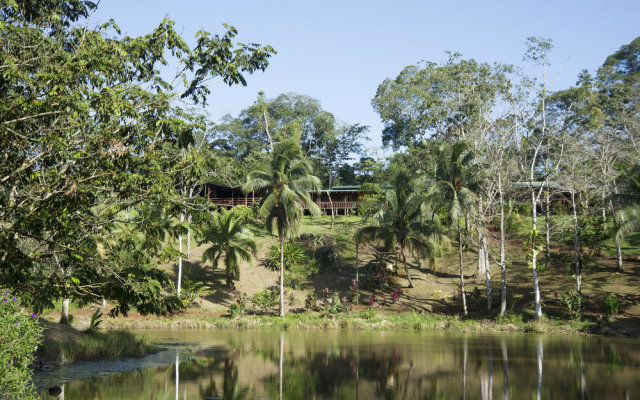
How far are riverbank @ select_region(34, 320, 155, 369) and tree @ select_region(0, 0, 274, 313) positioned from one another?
22.1 feet

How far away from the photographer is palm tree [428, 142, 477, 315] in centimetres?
3584

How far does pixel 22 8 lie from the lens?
1299cm

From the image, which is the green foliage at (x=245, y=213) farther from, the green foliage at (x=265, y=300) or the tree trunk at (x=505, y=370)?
the tree trunk at (x=505, y=370)

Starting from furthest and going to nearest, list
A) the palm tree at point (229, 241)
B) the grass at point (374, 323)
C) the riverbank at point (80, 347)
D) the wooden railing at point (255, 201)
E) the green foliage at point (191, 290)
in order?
1. the wooden railing at point (255, 201)
2. the palm tree at point (229, 241)
3. the green foliage at point (191, 290)
4. the grass at point (374, 323)
5. the riverbank at point (80, 347)

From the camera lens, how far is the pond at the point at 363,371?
14.8 m

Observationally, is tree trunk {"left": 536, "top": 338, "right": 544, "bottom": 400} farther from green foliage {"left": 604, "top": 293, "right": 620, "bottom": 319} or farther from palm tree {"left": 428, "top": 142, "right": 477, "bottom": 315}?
palm tree {"left": 428, "top": 142, "right": 477, "bottom": 315}

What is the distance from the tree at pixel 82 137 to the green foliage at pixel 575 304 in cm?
2599

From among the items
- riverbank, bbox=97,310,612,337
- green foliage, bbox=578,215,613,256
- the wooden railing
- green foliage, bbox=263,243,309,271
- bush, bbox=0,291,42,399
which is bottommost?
riverbank, bbox=97,310,612,337

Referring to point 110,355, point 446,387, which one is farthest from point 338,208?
point 446,387

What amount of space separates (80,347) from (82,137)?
10908mm

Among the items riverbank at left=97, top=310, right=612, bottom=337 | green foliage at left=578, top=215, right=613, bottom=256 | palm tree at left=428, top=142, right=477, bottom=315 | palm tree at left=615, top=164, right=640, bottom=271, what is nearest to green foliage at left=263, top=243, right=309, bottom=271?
riverbank at left=97, top=310, right=612, bottom=337

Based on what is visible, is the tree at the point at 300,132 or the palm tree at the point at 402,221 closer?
the palm tree at the point at 402,221

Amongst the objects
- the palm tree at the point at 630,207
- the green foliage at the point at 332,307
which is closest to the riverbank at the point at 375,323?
the green foliage at the point at 332,307

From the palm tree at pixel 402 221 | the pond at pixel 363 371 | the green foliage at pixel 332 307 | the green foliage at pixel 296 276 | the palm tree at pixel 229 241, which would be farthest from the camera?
the green foliage at pixel 296 276
